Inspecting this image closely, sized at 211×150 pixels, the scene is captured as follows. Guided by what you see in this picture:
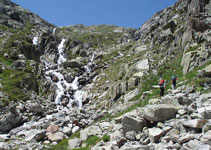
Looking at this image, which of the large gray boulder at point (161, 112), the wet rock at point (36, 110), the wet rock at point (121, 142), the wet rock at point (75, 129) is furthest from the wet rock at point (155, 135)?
the wet rock at point (36, 110)

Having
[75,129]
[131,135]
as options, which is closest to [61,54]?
[75,129]

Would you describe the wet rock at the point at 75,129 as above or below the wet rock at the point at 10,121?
above

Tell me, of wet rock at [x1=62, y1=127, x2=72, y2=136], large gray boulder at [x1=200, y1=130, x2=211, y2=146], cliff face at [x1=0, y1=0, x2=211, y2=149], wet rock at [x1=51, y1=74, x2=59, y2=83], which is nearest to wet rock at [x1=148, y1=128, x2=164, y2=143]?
cliff face at [x1=0, y1=0, x2=211, y2=149]

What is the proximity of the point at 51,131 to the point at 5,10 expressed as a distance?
135m

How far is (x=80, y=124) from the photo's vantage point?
21.1 meters

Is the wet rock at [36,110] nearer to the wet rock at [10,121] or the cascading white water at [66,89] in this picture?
the wet rock at [10,121]

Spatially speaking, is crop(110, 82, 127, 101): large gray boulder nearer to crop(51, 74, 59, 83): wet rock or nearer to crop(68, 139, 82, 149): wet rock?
crop(68, 139, 82, 149): wet rock

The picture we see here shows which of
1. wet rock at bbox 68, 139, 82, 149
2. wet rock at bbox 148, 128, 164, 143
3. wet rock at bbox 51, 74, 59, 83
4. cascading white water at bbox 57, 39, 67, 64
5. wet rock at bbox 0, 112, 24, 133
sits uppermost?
cascading white water at bbox 57, 39, 67, 64

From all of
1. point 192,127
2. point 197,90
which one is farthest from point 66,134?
point 192,127

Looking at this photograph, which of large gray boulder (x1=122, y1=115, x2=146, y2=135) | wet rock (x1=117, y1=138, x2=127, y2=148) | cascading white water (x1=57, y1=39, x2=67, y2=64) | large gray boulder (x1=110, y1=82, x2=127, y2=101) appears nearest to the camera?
wet rock (x1=117, y1=138, x2=127, y2=148)

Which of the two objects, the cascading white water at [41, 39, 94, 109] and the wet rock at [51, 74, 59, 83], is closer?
the cascading white water at [41, 39, 94, 109]

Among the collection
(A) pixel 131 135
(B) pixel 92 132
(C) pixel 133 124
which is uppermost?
(C) pixel 133 124

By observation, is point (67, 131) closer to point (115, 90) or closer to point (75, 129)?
point (75, 129)

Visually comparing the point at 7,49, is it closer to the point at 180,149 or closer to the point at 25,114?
the point at 25,114
